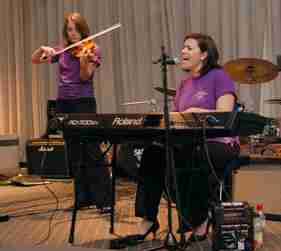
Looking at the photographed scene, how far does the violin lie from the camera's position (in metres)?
3.07

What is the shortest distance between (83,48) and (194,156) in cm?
103

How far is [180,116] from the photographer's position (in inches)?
87.2

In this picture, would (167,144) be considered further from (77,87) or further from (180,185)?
(77,87)

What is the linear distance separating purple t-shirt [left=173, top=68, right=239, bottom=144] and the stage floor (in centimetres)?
67

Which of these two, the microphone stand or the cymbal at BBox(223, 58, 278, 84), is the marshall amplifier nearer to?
the cymbal at BBox(223, 58, 278, 84)

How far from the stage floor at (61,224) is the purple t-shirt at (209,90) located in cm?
67

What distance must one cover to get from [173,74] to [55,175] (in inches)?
A: 61.1

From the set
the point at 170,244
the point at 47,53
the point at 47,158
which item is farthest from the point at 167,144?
the point at 47,158

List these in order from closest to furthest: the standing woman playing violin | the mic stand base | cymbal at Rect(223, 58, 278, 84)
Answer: the mic stand base
the standing woman playing violin
cymbal at Rect(223, 58, 278, 84)

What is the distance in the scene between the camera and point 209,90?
8.35 feet

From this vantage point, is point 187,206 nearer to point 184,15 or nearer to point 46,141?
point 46,141

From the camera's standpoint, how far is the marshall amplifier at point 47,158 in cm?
507

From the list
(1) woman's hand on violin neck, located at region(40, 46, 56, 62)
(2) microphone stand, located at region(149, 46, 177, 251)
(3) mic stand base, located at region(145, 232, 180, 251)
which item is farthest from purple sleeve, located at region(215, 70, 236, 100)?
(1) woman's hand on violin neck, located at region(40, 46, 56, 62)

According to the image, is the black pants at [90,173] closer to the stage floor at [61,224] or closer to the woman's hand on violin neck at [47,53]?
the stage floor at [61,224]
